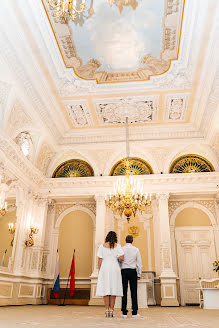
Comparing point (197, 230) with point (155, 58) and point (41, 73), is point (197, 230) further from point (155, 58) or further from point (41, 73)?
point (41, 73)

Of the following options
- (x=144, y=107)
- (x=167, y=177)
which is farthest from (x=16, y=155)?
(x=167, y=177)

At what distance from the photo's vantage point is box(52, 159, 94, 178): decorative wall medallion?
1082 centimetres

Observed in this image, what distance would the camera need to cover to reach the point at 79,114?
9.59 m

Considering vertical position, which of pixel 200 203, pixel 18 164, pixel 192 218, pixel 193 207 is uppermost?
pixel 18 164

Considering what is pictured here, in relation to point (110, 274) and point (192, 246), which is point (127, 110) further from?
point (110, 274)

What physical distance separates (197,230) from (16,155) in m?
7.08

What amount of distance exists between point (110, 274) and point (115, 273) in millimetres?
84

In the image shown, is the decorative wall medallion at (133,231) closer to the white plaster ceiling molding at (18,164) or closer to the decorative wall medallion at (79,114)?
the white plaster ceiling molding at (18,164)

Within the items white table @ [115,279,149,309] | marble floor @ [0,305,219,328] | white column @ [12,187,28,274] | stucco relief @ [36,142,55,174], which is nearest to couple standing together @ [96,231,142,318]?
marble floor @ [0,305,219,328]

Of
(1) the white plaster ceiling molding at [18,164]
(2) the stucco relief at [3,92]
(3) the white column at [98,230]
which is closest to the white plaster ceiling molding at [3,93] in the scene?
(2) the stucco relief at [3,92]

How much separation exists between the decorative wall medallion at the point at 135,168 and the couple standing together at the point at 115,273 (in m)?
5.85

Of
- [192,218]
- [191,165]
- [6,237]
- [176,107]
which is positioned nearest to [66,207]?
[6,237]

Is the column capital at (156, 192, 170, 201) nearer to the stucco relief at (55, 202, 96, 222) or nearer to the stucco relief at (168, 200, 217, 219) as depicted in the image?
the stucco relief at (168, 200, 217, 219)

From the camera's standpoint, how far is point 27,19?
20.1 feet
